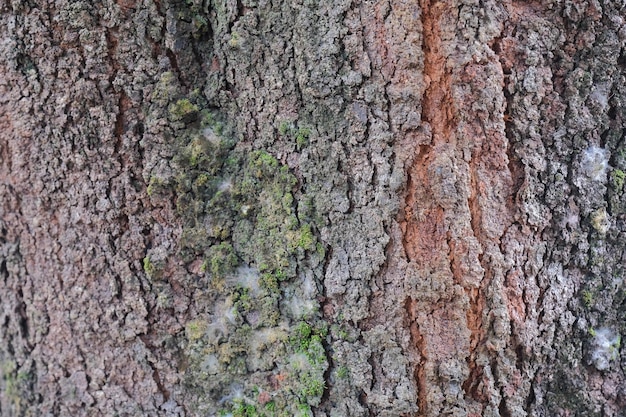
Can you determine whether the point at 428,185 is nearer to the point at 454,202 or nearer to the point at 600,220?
the point at 454,202

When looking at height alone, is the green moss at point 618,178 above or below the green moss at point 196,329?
above

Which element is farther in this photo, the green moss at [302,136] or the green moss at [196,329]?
the green moss at [196,329]

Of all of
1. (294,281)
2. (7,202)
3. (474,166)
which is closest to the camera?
(474,166)

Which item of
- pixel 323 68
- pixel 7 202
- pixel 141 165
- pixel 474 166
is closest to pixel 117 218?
pixel 141 165

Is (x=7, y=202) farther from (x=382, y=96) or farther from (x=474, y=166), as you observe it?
(x=474, y=166)

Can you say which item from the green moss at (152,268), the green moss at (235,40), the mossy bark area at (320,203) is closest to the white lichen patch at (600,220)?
the mossy bark area at (320,203)

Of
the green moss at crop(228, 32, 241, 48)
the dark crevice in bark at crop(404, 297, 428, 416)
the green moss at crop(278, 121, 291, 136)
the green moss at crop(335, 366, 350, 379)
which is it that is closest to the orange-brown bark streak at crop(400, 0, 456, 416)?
the dark crevice in bark at crop(404, 297, 428, 416)

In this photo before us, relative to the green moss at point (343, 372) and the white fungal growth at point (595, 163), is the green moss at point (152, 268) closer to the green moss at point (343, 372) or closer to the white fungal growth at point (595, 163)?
the green moss at point (343, 372)

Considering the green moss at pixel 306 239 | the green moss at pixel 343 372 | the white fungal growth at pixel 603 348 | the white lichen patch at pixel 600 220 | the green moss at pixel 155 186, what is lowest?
the green moss at pixel 343 372
